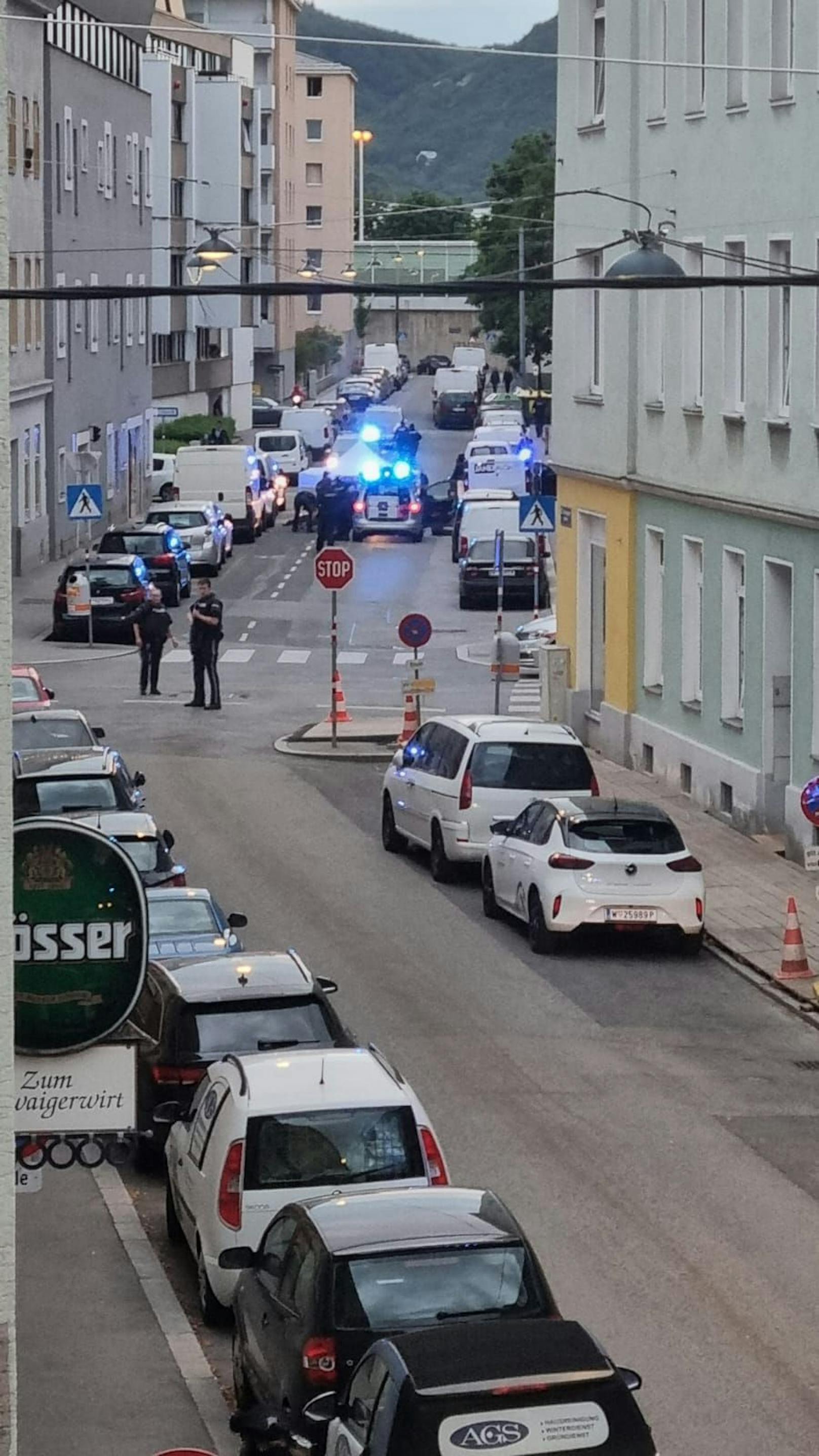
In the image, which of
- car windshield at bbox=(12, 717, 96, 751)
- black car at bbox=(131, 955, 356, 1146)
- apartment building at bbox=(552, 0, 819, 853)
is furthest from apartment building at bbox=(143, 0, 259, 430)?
black car at bbox=(131, 955, 356, 1146)

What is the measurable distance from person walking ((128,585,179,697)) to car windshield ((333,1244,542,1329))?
94.4 ft

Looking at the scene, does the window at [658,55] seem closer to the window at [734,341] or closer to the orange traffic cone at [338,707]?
the window at [734,341]

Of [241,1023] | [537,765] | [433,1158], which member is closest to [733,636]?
[537,765]

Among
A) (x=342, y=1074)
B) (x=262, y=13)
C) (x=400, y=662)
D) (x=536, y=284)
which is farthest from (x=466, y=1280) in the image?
(x=262, y=13)

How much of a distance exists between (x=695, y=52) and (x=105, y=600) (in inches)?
744

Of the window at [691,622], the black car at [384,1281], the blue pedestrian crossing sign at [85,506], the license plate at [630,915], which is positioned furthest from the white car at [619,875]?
the blue pedestrian crossing sign at [85,506]

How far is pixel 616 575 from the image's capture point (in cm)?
3400

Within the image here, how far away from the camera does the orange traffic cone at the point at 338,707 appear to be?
1346 inches

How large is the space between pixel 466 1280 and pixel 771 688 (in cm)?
1870

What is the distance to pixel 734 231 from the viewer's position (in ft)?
95.0

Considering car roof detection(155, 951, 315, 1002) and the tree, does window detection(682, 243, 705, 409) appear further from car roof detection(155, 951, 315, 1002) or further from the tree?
the tree

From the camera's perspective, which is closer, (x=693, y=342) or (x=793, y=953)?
(x=793, y=953)

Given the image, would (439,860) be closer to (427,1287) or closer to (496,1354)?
(427,1287)

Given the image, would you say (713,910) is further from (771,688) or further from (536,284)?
(536,284)
